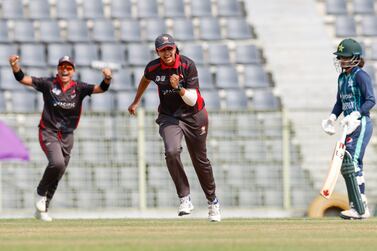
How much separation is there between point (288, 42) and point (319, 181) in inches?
198

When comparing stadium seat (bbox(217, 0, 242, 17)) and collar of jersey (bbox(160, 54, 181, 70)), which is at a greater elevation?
stadium seat (bbox(217, 0, 242, 17))

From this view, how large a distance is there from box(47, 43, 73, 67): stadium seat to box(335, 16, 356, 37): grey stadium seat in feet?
17.2

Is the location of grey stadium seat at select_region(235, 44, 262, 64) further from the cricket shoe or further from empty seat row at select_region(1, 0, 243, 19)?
the cricket shoe

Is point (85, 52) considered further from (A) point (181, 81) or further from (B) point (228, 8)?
(A) point (181, 81)

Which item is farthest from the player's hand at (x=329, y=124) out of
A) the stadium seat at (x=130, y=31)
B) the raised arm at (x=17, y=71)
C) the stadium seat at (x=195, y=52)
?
the stadium seat at (x=130, y=31)

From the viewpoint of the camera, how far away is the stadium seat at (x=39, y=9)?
23438mm

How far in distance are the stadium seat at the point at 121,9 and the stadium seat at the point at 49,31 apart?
3.93ft

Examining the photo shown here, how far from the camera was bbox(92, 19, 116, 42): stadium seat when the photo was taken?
23234 mm

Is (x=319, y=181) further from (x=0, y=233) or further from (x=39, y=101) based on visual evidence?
(x=0, y=233)

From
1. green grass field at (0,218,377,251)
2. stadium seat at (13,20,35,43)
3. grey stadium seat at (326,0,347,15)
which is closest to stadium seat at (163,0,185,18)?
stadium seat at (13,20,35,43)

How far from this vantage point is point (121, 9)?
23922 millimetres

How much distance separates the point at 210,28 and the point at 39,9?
10.7ft

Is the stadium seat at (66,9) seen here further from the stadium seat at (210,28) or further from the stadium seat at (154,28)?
the stadium seat at (210,28)

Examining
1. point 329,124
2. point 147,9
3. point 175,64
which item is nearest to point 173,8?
point 147,9
